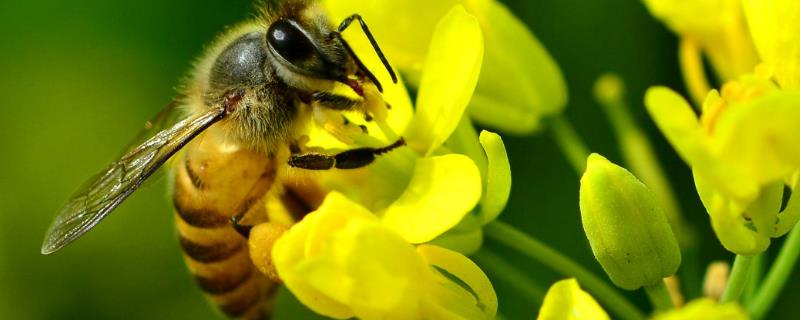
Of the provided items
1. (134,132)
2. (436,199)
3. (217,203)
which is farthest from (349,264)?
(134,132)

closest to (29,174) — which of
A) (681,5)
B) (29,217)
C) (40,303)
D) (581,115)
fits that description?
(29,217)

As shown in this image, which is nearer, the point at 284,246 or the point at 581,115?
the point at 284,246

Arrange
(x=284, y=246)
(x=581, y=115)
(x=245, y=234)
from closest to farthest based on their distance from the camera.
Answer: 1. (x=284, y=246)
2. (x=245, y=234)
3. (x=581, y=115)

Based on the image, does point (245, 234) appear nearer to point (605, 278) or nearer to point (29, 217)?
point (605, 278)

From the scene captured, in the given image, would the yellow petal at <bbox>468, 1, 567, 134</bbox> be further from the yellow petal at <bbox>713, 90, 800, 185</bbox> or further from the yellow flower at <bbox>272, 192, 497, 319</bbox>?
the yellow petal at <bbox>713, 90, 800, 185</bbox>

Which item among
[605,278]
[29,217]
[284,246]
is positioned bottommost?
[605,278]

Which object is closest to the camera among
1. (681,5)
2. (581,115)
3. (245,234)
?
(245,234)

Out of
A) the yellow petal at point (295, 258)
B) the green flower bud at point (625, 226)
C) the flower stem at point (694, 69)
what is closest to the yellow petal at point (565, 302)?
the green flower bud at point (625, 226)
